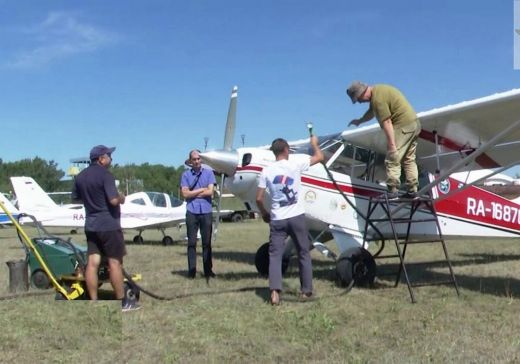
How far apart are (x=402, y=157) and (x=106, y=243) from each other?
3.56m

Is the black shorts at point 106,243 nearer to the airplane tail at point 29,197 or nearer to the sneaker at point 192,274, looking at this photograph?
the sneaker at point 192,274

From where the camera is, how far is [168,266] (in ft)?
31.1

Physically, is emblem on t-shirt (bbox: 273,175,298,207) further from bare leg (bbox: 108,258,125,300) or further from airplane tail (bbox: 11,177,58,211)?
airplane tail (bbox: 11,177,58,211)

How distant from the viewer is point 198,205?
7.64 metres

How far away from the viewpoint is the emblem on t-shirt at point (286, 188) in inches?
223

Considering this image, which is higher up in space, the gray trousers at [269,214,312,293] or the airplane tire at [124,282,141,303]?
the gray trousers at [269,214,312,293]

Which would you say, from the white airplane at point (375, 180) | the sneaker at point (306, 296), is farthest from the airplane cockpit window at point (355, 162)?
the sneaker at point (306, 296)

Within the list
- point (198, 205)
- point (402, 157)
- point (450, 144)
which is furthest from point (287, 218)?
point (450, 144)

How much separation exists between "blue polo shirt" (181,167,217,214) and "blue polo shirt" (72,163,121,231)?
97.5 inches

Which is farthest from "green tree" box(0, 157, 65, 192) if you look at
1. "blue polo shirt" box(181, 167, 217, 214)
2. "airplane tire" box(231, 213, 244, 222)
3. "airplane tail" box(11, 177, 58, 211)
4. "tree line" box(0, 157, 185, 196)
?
"blue polo shirt" box(181, 167, 217, 214)

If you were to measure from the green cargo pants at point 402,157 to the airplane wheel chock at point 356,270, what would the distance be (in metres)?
1.01

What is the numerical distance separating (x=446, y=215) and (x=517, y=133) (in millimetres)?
1597

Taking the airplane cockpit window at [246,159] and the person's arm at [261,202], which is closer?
A: the person's arm at [261,202]

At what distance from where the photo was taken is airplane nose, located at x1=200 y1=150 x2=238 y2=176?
774cm
